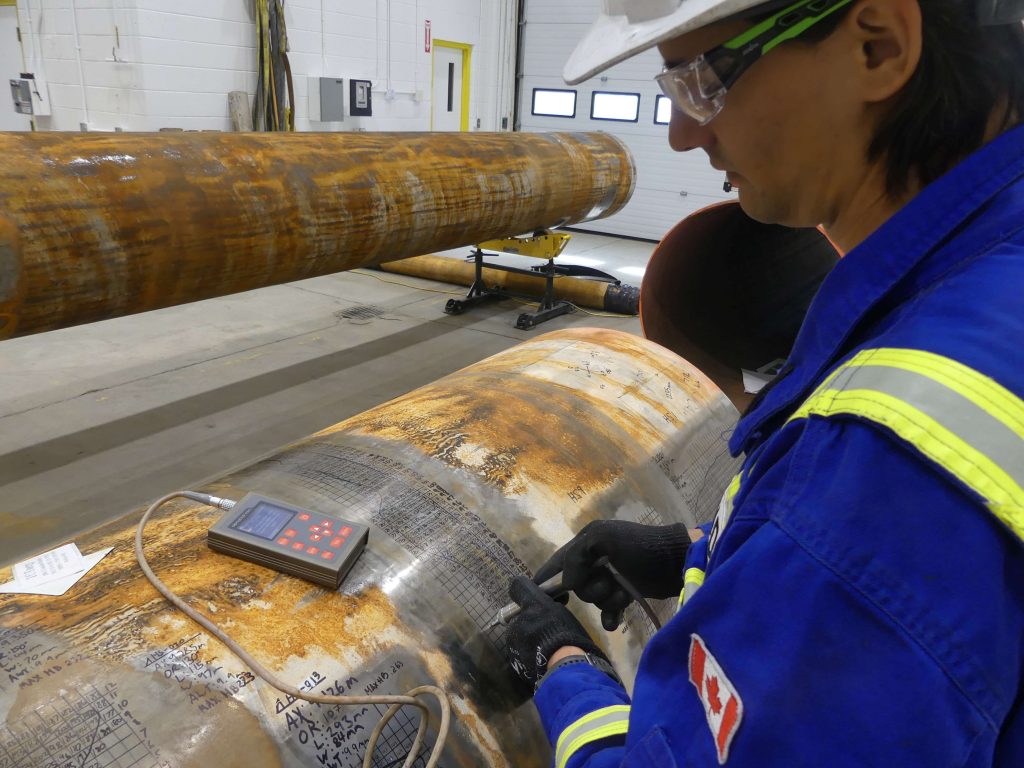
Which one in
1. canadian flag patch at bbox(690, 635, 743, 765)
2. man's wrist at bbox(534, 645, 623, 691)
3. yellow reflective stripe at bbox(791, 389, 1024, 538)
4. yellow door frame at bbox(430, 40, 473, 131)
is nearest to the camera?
yellow reflective stripe at bbox(791, 389, 1024, 538)

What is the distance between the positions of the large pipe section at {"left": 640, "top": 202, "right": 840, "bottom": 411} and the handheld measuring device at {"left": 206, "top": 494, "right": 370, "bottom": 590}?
6.38 ft

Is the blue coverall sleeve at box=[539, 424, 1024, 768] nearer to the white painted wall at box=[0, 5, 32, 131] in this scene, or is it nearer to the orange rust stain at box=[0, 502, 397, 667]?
the orange rust stain at box=[0, 502, 397, 667]

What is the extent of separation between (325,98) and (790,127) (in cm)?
710

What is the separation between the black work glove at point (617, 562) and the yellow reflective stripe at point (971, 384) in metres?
0.79

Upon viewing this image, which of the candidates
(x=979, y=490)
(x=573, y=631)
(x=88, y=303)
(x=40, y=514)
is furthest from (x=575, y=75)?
(x=40, y=514)

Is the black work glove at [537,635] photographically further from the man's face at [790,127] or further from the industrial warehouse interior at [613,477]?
the man's face at [790,127]

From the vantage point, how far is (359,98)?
24.6ft

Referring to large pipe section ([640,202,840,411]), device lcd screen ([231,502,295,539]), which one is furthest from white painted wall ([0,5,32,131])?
device lcd screen ([231,502,295,539])

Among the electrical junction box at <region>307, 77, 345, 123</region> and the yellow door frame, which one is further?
the yellow door frame

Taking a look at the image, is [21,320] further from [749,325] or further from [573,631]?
[749,325]

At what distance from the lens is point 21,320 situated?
192 cm

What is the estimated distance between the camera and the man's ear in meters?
0.69

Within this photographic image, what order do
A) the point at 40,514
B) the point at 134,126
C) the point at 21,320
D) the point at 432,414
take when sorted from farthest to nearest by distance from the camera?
the point at 134,126 → the point at 40,514 → the point at 21,320 → the point at 432,414

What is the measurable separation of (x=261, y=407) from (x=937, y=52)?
3.63 m
